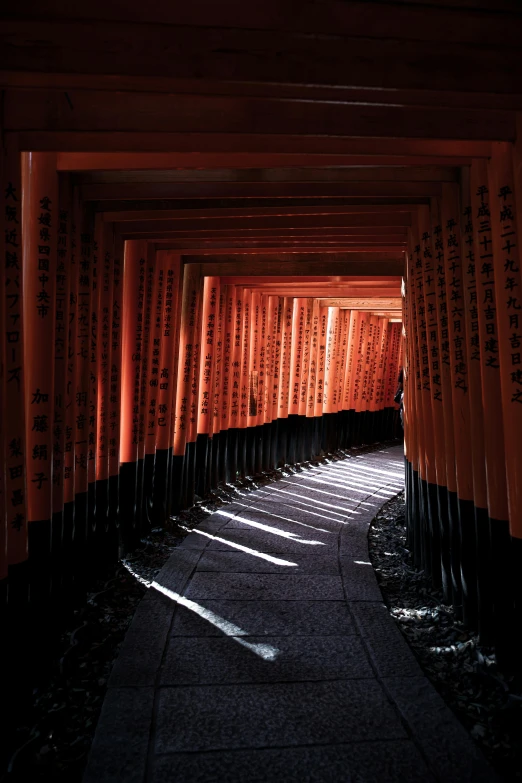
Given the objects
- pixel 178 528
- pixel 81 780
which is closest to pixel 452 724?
pixel 81 780

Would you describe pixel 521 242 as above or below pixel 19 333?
above

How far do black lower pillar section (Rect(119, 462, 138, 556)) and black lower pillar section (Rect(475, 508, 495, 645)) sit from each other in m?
3.41

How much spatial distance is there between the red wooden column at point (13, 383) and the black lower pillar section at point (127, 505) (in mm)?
2571

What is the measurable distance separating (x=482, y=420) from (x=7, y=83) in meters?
3.43

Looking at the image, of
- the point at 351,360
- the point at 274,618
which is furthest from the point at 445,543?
the point at 351,360

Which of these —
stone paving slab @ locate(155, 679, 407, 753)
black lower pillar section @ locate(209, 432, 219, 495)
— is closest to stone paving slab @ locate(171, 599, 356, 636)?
stone paving slab @ locate(155, 679, 407, 753)

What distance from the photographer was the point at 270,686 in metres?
3.46

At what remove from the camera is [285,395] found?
460 inches

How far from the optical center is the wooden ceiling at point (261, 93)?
2.72 m

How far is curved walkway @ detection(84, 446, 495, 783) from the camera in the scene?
2752mm

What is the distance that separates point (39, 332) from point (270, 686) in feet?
8.46

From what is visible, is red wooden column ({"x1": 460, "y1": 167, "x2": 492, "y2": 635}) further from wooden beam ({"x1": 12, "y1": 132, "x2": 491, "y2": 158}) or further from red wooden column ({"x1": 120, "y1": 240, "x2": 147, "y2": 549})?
red wooden column ({"x1": 120, "y1": 240, "x2": 147, "y2": 549})

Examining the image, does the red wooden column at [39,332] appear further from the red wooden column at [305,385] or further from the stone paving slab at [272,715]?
the red wooden column at [305,385]

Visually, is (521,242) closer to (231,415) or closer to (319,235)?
(319,235)
